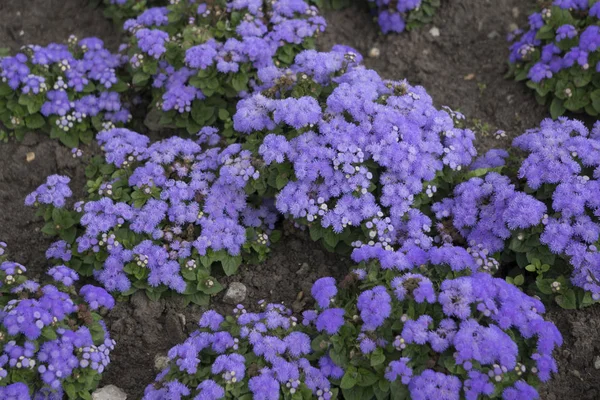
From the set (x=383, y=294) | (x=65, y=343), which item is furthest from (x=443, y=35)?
(x=65, y=343)

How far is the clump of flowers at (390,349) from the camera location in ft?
15.6

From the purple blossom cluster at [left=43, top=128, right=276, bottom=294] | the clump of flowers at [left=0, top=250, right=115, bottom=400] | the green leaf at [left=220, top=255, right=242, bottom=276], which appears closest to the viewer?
the clump of flowers at [left=0, top=250, right=115, bottom=400]

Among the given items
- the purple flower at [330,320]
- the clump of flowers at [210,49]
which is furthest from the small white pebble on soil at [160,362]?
the clump of flowers at [210,49]

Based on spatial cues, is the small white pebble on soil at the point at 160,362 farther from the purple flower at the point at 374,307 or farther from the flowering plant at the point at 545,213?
the flowering plant at the point at 545,213

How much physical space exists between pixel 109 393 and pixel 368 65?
14.7ft

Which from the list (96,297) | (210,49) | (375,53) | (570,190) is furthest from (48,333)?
(375,53)

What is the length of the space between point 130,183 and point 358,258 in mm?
2171

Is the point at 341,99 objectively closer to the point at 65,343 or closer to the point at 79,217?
the point at 79,217

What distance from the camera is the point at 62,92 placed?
6887mm

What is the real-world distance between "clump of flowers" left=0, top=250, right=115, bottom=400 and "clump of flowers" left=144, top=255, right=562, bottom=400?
1.72 feet

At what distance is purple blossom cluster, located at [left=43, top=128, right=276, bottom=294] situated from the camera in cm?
582

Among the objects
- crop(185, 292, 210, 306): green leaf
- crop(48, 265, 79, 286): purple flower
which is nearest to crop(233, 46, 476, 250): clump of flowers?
crop(185, 292, 210, 306): green leaf

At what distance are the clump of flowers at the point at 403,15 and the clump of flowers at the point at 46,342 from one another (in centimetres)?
450

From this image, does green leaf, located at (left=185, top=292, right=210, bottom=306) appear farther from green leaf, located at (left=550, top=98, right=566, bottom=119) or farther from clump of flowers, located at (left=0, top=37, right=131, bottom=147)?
green leaf, located at (left=550, top=98, right=566, bottom=119)
